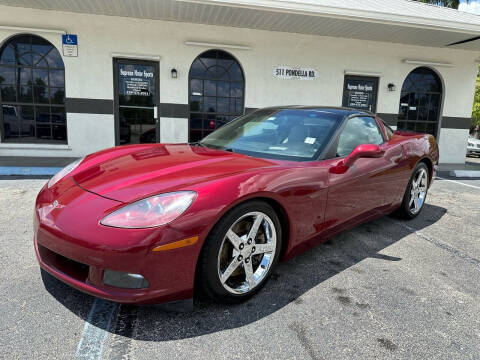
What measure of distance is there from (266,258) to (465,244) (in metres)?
2.52

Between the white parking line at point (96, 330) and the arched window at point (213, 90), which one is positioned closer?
the white parking line at point (96, 330)

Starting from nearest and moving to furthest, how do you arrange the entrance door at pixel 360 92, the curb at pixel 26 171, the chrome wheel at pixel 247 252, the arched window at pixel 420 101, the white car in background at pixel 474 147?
1. the chrome wheel at pixel 247 252
2. the curb at pixel 26 171
3. the entrance door at pixel 360 92
4. the arched window at pixel 420 101
5. the white car in background at pixel 474 147

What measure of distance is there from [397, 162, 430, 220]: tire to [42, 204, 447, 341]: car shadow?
862 millimetres

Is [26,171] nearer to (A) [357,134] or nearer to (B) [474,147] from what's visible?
(A) [357,134]

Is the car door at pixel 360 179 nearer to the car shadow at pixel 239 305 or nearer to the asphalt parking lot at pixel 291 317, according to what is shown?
the car shadow at pixel 239 305

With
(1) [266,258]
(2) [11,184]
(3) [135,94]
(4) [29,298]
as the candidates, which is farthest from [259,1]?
A: (4) [29,298]

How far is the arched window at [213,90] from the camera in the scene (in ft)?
27.8

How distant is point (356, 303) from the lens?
230 centimetres

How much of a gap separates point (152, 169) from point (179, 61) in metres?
6.66

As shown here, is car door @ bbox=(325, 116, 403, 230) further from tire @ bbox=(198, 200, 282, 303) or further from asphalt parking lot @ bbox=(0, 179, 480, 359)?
tire @ bbox=(198, 200, 282, 303)

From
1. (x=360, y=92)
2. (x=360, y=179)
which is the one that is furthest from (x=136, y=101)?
(x=360, y=179)

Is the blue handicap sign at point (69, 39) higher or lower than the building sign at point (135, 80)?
higher

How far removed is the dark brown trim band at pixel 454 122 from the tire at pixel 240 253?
10139mm

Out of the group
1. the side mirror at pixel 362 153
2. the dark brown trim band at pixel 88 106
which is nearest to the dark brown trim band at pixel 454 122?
the side mirror at pixel 362 153
